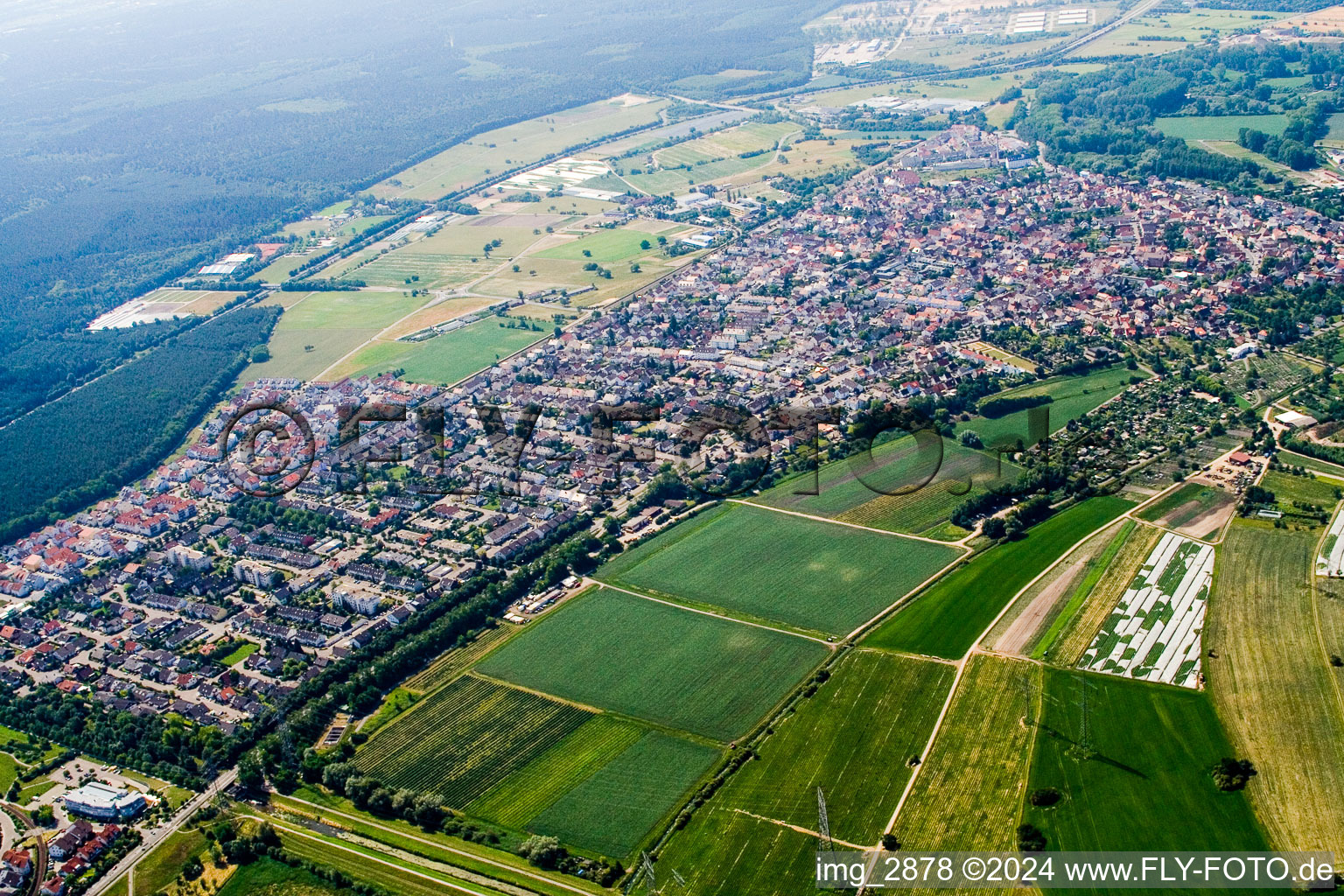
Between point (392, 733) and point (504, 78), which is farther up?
point (504, 78)

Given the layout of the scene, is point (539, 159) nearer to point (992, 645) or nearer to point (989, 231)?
point (989, 231)

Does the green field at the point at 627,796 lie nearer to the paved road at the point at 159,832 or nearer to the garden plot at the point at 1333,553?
the paved road at the point at 159,832

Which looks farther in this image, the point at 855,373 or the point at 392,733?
the point at 855,373

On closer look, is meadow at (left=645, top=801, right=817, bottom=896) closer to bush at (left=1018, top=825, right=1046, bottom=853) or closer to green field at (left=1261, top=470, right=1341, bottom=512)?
bush at (left=1018, top=825, right=1046, bottom=853)

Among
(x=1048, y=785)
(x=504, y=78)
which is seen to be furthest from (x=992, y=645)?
(x=504, y=78)

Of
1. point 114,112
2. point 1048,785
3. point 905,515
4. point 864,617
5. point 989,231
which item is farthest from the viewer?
point 114,112

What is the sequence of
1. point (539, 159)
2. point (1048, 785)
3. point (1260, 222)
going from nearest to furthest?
1. point (1048, 785)
2. point (1260, 222)
3. point (539, 159)

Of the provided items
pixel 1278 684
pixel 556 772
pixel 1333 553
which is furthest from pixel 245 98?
pixel 1278 684
